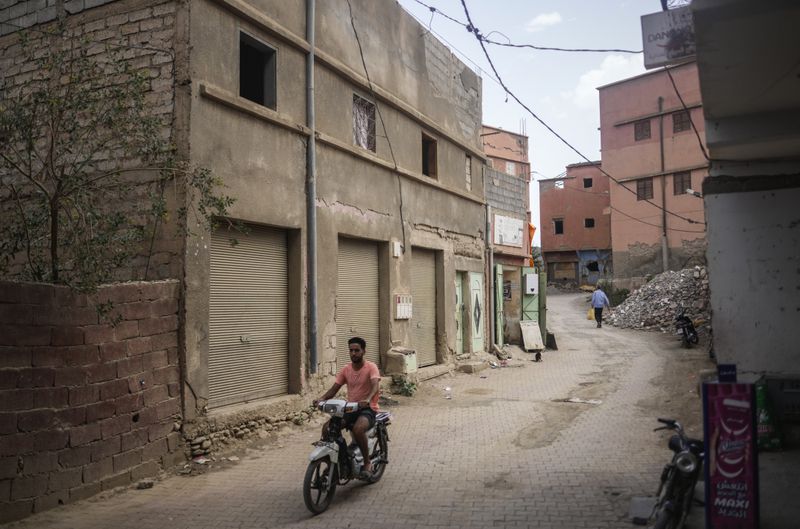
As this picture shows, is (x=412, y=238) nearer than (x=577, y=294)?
Yes

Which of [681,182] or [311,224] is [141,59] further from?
[681,182]

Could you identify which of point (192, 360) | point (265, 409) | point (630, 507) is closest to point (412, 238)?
point (265, 409)

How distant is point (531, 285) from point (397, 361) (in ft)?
29.6

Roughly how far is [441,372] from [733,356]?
7586 millimetres

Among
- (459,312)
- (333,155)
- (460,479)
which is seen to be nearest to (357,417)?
(460,479)

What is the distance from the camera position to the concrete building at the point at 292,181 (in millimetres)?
7691

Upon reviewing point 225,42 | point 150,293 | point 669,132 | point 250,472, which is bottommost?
point 250,472

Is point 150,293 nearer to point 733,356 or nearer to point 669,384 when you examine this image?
point 733,356

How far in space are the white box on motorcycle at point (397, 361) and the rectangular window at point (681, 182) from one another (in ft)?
81.1

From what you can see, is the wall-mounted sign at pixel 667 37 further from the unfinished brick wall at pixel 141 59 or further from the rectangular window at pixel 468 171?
the rectangular window at pixel 468 171

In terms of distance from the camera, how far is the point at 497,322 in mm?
18219

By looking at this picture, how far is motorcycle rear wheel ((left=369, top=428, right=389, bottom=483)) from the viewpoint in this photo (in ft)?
20.9

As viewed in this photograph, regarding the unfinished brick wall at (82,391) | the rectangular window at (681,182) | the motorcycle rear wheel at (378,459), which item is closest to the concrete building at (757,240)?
the motorcycle rear wheel at (378,459)

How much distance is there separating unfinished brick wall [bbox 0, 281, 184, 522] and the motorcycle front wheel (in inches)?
87.9
